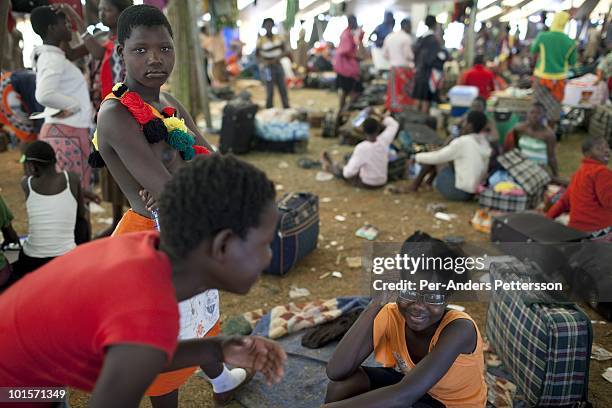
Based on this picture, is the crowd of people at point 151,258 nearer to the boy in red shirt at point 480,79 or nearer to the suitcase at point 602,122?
the suitcase at point 602,122

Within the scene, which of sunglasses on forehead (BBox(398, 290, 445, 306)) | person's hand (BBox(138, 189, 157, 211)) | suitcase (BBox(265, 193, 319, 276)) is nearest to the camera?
person's hand (BBox(138, 189, 157, 211))

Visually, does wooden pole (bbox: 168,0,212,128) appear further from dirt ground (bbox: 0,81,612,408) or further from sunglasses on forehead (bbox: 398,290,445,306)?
sunglasses on forehead (bbox: 398,290,445,306)

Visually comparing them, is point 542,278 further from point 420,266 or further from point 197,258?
point 197,258

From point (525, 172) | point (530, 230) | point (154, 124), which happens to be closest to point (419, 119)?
point (525, 172)

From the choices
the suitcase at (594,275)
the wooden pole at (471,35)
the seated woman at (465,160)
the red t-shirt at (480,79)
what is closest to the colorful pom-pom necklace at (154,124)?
the suitcase at (594,275)

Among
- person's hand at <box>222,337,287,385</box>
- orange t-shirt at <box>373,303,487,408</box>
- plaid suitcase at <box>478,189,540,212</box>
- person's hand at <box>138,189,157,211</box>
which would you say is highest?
person's hand at <box>138,189,157,211</box>

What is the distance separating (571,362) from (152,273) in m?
2.26

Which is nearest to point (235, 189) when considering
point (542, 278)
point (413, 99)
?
point (542, 278)

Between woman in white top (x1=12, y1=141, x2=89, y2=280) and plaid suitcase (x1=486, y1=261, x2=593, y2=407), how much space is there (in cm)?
285

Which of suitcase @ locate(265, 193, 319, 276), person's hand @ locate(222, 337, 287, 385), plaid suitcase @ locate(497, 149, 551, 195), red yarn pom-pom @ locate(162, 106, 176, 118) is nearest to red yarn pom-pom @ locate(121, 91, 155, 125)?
red yarn pom-pom @ locate(162, 106, 176, 118)

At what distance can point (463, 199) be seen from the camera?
5891 millimetres

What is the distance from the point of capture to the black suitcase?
7445 mm

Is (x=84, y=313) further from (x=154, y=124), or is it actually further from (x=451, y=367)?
(x=451, y=367)

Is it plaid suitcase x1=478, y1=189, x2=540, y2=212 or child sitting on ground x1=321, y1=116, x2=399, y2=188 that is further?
child sitting on ground x1=321, y1=116, x2=399, y2=188
